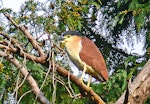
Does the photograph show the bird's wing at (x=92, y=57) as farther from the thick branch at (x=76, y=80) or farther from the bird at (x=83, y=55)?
the thick branch at (x=76, y=80)

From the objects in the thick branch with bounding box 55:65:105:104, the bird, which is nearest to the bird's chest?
the bird

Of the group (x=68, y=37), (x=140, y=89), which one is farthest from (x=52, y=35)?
(x=140, y=89)

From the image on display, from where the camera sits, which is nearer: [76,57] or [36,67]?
[76,57]

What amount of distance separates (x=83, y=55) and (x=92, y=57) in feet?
0.17

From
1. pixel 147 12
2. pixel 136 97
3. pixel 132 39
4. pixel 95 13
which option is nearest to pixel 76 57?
pixel 136 97

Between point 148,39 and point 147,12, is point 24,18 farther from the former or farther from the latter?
point 148,39

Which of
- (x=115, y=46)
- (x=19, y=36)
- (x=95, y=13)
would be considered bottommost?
(x=115, y=46)

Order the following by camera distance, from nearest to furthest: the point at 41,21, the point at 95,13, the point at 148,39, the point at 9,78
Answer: the point at 9,78, the point at 41,21, the point at 148,39, the point at 95,13

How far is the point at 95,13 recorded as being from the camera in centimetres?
437

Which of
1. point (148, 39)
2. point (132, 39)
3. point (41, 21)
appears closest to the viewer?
point (41, 21)

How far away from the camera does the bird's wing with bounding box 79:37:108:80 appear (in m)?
2.36

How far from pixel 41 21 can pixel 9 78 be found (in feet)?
1.27

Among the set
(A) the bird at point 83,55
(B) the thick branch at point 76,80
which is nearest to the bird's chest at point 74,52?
(A) the bird at point 83,55

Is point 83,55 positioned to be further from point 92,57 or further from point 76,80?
point 76,80
